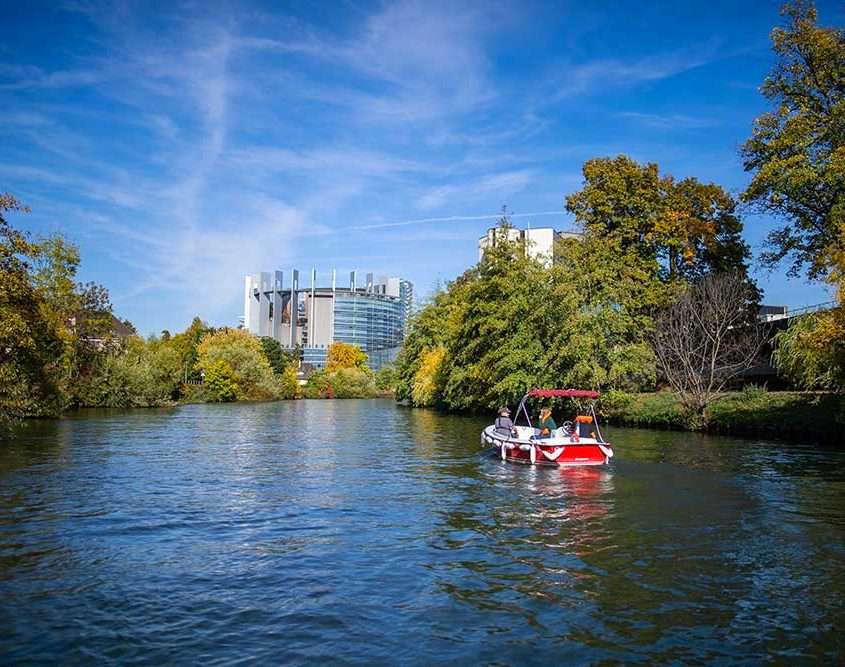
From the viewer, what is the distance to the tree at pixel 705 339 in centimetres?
3762

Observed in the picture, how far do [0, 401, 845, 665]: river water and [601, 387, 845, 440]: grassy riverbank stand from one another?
7.48 m

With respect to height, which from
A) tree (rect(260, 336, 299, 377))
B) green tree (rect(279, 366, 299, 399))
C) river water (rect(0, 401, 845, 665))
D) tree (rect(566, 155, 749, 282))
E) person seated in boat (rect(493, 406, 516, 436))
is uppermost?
tree (rect(566, 155, 749, 282))

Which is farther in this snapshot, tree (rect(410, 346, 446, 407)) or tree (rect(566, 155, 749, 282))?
tree (rect(410, 346, 446, 407))

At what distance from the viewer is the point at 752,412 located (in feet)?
111

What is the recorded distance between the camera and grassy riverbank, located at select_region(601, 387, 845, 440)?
29.8m

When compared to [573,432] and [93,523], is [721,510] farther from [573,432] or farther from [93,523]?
[93,523]

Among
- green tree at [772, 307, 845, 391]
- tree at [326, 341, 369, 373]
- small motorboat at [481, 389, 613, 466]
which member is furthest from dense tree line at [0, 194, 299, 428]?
tree at [326, 341, 369, 373]

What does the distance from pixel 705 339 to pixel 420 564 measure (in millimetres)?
32677

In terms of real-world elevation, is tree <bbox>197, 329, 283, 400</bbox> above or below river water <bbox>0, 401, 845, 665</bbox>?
above

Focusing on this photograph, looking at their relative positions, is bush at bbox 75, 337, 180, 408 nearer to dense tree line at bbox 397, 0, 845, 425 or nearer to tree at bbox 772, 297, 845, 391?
dense tree line at bbox 397, 0, 845, 425

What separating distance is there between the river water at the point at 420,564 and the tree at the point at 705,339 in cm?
1425

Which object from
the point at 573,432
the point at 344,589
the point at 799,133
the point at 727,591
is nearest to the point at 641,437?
the point at 573,432

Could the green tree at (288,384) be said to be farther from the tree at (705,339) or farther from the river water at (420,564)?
the river water at (420,564)


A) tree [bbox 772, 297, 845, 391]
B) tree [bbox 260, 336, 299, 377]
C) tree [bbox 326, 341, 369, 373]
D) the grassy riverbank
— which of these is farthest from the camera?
tree [bbox 326, 341, 369, 373]
